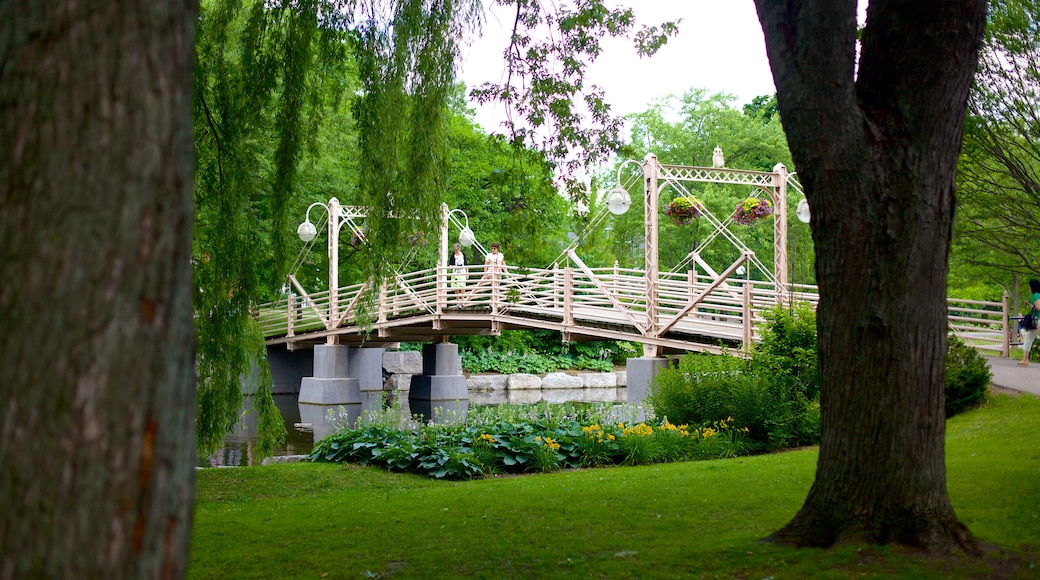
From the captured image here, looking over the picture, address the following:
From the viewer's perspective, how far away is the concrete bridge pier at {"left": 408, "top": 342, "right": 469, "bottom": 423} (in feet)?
92.2

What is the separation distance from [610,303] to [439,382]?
9.00 meters

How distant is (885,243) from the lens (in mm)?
4953

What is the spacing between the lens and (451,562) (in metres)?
5.34

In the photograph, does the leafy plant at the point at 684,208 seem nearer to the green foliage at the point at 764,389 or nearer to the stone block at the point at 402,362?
the green foliage at the point at 764,389

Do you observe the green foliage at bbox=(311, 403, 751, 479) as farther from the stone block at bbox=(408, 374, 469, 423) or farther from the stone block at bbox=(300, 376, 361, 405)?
the stone block at bbox=(300, 376, 361, 405)

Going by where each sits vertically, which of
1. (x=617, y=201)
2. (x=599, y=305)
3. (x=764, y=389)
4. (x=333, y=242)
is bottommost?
(x=764, y=389)

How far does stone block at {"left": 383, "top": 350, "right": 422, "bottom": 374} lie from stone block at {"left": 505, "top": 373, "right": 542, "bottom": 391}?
3.42m

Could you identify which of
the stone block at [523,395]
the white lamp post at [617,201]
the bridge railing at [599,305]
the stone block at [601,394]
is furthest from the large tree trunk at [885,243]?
the stone block at [523,395]

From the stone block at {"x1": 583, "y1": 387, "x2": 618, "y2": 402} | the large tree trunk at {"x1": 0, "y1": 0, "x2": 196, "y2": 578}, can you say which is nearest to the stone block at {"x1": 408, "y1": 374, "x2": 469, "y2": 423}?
the stone block at {"x1": 583, "y1": 387, "x2": 618, "y2": 402}

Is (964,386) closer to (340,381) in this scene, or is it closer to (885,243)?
(885,243)

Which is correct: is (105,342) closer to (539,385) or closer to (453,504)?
(453,504)

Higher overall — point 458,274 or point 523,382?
point 458,274

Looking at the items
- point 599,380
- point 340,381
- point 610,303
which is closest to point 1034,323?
point 610,303

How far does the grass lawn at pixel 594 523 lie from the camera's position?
4922mm
